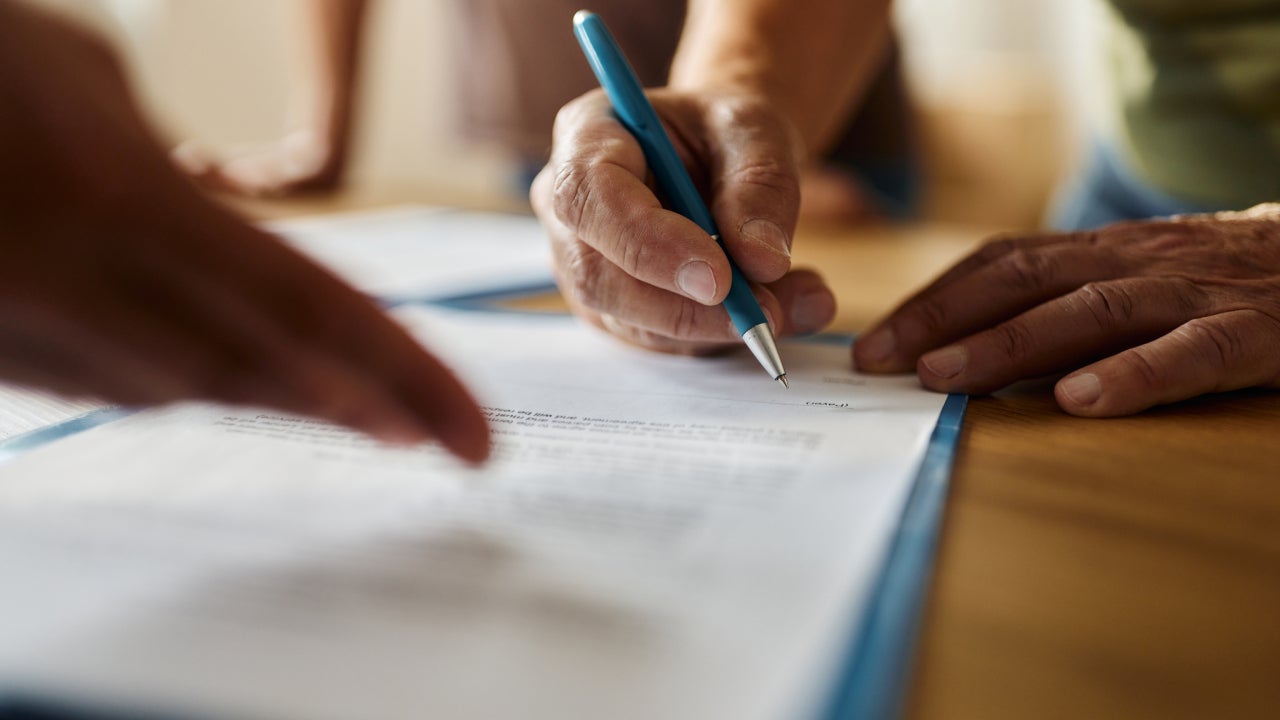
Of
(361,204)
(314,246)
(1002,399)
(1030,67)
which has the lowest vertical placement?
(1030,67)

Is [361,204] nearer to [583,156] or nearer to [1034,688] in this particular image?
[583,156]

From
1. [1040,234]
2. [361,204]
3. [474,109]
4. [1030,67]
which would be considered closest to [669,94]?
[1040,234]

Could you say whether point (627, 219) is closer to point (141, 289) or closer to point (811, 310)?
point (811, 310)

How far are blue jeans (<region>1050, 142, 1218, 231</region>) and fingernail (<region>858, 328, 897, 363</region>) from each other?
53 centimetres

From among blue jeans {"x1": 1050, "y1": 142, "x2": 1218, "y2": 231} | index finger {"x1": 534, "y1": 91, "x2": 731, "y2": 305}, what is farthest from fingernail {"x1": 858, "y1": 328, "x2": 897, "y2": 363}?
blue jeans {"x1": 1050, "y1": 142, "x2": 1218, "y2": 231}

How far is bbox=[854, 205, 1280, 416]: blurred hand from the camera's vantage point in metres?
0.47

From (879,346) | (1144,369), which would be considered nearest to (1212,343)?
(1144,369)

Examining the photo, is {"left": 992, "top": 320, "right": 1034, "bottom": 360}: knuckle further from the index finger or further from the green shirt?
the green shirt

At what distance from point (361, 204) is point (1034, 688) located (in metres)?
1.23

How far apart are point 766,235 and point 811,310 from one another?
0.32 ft

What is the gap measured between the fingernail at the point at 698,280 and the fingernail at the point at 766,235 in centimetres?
4

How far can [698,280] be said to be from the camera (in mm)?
478

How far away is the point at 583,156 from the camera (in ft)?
1.74

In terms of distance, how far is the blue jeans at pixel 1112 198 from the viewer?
964 millimetres
